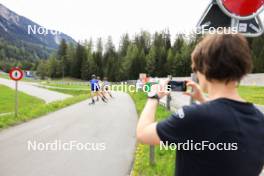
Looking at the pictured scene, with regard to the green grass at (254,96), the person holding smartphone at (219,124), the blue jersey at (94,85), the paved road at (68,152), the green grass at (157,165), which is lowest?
the paved road at (68,152)

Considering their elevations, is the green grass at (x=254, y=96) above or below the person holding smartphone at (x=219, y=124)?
below

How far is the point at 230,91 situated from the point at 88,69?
420ft

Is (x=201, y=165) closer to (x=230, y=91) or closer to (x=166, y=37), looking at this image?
(x=230, y=91)

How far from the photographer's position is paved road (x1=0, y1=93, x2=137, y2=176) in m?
6.92

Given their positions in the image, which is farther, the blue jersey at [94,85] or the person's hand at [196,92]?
the blue jersey at [94,85]

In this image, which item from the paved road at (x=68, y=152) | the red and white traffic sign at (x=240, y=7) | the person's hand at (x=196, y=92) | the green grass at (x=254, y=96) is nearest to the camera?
the person's hand at (x=196, y=92)

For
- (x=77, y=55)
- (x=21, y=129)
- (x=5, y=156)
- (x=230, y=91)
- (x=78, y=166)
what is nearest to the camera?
(x=230, y=91)

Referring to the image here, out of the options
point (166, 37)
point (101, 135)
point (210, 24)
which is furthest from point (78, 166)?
point (166, 37)

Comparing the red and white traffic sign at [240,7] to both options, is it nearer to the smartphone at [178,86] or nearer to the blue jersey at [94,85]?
the smartphone at [178,86]

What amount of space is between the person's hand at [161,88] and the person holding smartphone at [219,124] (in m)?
0.26

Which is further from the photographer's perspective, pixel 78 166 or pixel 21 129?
pixel 21 129

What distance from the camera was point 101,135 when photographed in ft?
35.8

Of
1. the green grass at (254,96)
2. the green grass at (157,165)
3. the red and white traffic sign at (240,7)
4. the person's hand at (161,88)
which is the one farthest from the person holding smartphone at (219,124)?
the green grass at (254,96)

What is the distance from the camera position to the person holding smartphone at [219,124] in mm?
1805
